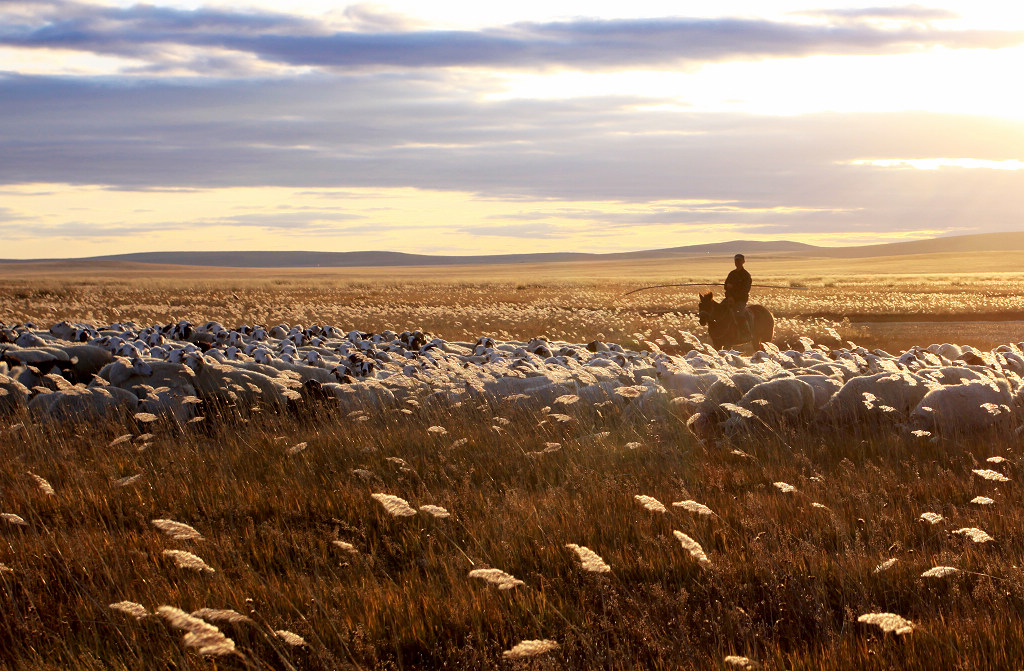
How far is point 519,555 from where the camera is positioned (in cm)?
462

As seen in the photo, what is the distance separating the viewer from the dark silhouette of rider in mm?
17922

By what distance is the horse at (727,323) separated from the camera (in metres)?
18.2

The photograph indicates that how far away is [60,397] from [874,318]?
3018 cm

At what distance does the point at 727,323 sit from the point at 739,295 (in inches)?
28.0

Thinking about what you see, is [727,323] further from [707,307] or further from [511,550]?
[511,550]

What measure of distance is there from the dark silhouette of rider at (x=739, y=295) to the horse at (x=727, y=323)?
3.8 inches

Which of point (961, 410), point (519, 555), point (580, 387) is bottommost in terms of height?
point (519, 555)

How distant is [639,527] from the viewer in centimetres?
497

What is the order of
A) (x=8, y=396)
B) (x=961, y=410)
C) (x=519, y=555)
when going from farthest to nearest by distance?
(x=8, y=396) → (x=961, y=410) → (x=519, y=555)

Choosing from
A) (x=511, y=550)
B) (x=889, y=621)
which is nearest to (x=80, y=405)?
(x=511, y=550)

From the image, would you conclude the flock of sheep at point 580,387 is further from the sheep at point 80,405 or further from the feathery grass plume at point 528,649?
the feathery grass plume at point 528,649

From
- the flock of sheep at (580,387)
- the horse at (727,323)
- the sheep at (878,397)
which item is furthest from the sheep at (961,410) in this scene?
the horse at (727,323)

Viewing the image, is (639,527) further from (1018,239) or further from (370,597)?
(1018,239)

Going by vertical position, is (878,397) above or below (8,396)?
above
